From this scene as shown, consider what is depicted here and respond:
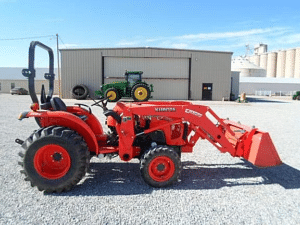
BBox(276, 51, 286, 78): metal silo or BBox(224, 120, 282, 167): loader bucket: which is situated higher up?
BBox(276, 51, 286, 78): metal silo

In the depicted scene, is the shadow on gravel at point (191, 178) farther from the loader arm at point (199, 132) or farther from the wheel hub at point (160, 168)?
the loader arm at point (199, 132)

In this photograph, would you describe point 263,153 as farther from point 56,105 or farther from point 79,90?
point 79,90

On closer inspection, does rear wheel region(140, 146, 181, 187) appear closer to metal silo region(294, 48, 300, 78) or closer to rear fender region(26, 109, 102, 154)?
rear fender region(26, 109, 102, 154)

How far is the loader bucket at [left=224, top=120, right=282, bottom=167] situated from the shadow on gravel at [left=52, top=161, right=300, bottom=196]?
40cm

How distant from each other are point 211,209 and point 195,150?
2799 millimetres

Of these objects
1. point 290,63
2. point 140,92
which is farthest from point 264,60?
point 140,92

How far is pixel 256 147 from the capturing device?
386 centimetres

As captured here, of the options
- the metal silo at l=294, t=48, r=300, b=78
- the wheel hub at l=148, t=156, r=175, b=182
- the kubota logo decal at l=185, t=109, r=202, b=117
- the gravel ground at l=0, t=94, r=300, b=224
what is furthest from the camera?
the metal silo at l=294, t=48, r=300, b=78

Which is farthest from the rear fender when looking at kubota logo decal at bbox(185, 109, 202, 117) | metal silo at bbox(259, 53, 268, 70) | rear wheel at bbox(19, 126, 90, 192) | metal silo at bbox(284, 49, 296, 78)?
metal silo at bbox(259, 53, 268, 70)

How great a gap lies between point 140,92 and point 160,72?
6172mm

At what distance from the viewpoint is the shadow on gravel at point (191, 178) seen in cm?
360

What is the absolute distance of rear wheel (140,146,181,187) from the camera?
12.0 feet

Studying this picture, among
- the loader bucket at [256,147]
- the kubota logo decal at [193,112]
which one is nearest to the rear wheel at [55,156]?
the kubota logo decal at [193,112]

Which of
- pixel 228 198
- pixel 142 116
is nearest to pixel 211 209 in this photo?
pixel 228 198
